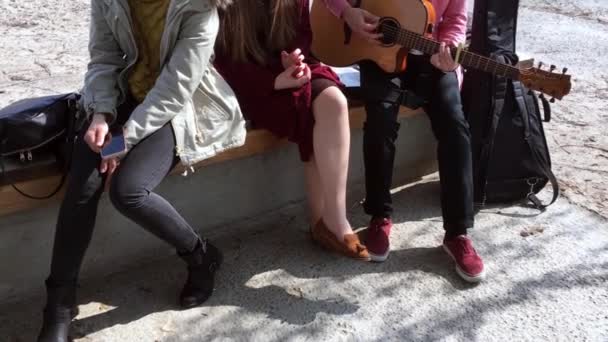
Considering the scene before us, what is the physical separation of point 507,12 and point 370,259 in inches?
53.5

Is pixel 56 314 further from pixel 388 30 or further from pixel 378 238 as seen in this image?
pixel 388 30

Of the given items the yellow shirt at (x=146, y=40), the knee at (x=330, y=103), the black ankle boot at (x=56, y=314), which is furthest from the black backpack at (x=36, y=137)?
the knee at (x=330, y=103)

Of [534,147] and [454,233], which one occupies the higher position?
[534,147]

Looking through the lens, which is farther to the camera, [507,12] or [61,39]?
[61,39]

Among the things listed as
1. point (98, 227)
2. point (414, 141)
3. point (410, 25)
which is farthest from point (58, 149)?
point (414, 141)

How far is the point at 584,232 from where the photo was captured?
3236 millimetres

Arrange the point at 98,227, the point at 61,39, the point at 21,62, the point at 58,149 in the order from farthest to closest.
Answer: the point at 61,39 < the point at 21,62 < the point at 98,227 < the point at 58,149

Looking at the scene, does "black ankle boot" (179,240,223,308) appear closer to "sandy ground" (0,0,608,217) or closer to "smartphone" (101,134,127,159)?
"smartphone" (101,134,127,159)

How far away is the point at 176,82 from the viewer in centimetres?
244

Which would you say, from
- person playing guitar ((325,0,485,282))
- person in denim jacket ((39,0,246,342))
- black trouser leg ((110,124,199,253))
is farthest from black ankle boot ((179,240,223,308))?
person playing guitar ((325,0,485,282))

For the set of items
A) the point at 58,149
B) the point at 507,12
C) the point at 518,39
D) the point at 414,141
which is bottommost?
the point at 518,39

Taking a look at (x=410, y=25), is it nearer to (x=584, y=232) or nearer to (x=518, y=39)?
(x=584, y=232)

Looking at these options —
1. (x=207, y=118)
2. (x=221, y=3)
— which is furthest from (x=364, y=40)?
(x=207, y=118)

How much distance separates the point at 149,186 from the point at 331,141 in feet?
2.65
